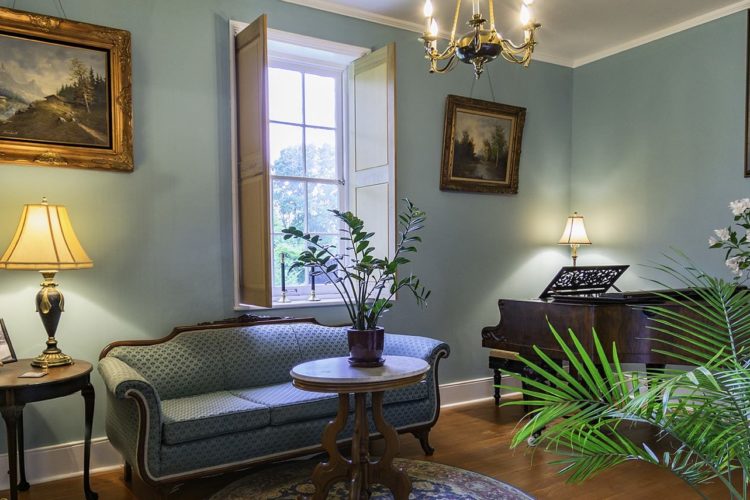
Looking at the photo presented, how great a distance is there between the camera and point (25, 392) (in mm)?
2611

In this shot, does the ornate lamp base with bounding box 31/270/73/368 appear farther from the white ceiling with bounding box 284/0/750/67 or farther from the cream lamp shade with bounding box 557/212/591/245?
the cream lamp shade with bounding box 557/212/591/245

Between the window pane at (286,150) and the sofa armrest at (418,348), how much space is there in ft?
4.58

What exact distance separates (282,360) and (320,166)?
1.52 meters

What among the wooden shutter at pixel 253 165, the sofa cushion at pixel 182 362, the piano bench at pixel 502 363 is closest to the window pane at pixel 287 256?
the wooden shutter at pixel 253 165

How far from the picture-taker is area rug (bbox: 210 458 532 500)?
2.90 m

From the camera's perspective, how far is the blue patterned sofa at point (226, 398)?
2.72 metres

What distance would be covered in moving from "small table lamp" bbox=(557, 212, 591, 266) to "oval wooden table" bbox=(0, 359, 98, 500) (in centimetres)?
375

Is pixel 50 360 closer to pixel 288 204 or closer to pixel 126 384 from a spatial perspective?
pixel 126 384

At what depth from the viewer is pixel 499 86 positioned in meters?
4.94

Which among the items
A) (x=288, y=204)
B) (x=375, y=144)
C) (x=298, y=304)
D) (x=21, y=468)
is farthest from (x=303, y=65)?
(x=21, y=468)

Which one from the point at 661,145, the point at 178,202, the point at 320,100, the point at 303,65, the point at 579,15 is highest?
the point at 579,15

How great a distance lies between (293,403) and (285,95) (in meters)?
2.24

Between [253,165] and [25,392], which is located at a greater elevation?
[253,165]

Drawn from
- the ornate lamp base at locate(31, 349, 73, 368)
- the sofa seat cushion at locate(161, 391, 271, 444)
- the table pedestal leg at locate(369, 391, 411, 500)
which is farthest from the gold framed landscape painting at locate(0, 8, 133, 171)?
the table pedestal leg at locate(369, 391, 411, 500)
